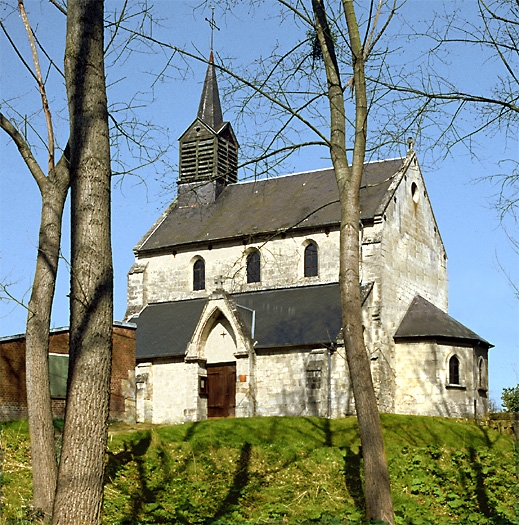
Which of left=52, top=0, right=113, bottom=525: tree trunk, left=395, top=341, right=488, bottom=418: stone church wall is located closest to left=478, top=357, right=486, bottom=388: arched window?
left=395, top=341, right=488, bottom=418: stone church wall

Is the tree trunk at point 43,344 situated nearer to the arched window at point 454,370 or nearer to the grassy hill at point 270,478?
the grassy hill at point 270,478

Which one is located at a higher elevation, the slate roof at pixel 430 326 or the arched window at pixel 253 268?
the arched window at pixel 253 268

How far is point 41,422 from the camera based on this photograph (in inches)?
425

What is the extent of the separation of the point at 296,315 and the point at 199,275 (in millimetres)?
6879

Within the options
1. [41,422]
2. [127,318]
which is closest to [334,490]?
[41,422]

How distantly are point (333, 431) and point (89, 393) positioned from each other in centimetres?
1471

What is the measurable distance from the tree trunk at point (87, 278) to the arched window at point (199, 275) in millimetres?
28021

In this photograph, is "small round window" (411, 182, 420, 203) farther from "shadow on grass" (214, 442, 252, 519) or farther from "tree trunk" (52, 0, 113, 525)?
"tree trunk" (52, 0, 113, 525)

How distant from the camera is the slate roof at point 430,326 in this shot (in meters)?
31.6

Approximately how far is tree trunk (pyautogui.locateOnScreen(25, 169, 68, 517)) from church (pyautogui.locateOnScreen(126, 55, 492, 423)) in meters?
17.4

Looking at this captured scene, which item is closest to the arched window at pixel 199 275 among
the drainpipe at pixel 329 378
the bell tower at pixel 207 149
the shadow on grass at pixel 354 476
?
the bell tower at pixel 207 149

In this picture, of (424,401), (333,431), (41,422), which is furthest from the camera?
(424,401)

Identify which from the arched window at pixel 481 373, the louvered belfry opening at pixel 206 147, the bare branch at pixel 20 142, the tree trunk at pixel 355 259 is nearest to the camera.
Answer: the tree trunk at pixel 355 259

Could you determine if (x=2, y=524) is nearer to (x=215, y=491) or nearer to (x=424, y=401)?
(x=215, y=491)
